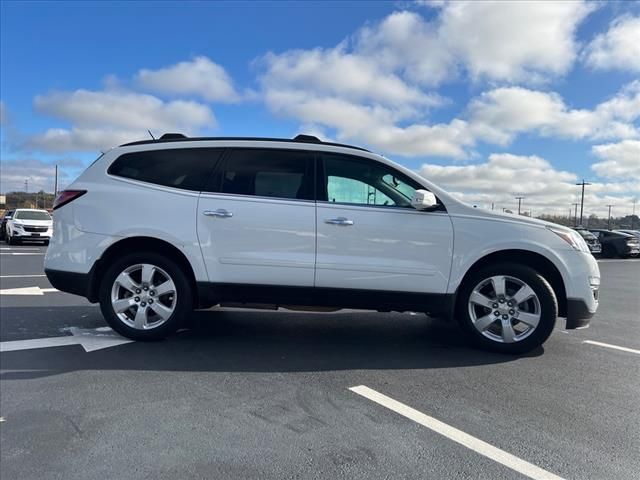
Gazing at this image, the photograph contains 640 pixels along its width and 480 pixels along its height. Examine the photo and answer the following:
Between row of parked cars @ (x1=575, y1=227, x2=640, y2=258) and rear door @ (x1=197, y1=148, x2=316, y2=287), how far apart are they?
76.9ft

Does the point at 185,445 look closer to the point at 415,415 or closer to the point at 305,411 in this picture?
A: the point at 305,411

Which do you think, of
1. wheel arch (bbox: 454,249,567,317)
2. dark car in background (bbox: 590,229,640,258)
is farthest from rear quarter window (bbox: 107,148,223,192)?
dark car in background (bbox: 590,229,640,258)

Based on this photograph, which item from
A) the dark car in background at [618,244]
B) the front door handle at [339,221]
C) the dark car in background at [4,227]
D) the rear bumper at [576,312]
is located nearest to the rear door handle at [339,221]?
the front door handle at [339,221]

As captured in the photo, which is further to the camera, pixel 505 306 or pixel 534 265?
pixel 534 265

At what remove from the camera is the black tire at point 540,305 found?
14.4 ft

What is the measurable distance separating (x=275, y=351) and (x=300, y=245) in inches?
40.9

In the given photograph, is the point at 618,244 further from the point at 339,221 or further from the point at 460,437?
the point at 460,437

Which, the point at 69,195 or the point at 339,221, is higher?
the point at 69,195

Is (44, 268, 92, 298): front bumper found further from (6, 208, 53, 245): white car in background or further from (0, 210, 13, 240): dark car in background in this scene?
(0, 210, 13, 240): dark car in background

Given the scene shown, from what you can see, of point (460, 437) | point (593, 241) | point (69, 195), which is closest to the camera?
point (460, 437)

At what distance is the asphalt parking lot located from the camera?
8.46ft

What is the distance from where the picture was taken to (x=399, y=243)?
14.5 feet

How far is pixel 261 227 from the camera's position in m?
4.48

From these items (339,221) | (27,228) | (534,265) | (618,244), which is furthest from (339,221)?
(618,244)
